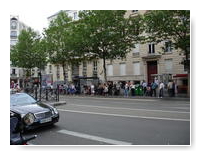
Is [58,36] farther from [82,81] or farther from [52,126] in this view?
[52,126]

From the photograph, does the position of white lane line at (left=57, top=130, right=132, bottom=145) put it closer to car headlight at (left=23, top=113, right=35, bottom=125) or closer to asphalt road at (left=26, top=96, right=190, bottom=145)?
asphalt road at (left=26, top=96, right=190, bottom=145)

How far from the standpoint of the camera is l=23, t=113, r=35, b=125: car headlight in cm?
667

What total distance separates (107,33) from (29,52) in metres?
19.1

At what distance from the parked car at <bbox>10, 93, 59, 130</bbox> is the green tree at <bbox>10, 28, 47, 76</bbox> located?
88.9 ft

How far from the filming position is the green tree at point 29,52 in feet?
115

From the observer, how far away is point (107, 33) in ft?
74.1

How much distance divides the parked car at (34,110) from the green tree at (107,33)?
15.8 meters

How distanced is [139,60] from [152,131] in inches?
1068

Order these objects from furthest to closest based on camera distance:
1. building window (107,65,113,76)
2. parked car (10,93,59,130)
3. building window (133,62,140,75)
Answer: building window (107,65,113,76)
building window (133,62,140,75)
parked car (10,93,59,130)

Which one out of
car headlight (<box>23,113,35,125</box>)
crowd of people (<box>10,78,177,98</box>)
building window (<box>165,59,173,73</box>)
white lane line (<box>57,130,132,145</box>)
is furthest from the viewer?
building window (<box>165,59,173,73</box>)

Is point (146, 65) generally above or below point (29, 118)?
above

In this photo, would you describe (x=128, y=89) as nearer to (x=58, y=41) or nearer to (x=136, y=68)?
(x=136, y=68)

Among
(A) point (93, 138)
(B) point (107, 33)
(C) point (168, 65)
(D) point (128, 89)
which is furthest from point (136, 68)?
(A) point (93, 138)

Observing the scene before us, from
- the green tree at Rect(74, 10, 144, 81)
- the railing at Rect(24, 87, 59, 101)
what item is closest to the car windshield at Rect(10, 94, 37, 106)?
the railing at Rect(24, 87, 59, 101)
